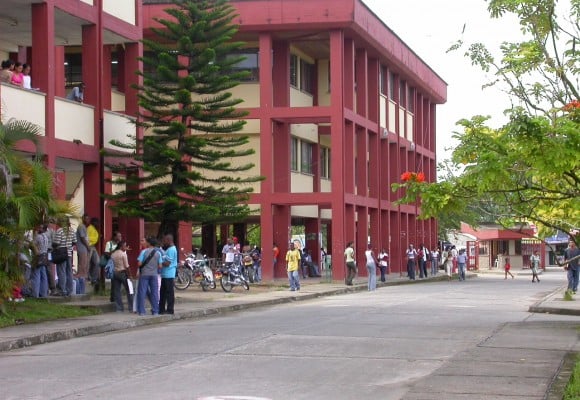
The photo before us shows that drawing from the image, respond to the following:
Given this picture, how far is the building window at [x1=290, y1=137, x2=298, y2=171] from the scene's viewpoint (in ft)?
151

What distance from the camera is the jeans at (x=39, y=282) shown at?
2112cm

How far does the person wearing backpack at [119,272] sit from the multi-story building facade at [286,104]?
3.21 m

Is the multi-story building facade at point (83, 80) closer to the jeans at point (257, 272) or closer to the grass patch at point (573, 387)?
the jeans at point (257, 272)

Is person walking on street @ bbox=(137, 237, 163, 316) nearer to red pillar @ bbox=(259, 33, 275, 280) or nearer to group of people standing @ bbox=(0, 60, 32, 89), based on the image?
group of people standing @ bbox=(0, 60, 32, 89)

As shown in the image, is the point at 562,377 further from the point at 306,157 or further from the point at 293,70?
the point at 306,157

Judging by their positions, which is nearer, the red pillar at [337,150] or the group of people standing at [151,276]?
the group of people standing at [151,276]

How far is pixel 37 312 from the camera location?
19531 mm

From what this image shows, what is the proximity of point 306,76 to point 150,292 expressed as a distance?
28.9 meters

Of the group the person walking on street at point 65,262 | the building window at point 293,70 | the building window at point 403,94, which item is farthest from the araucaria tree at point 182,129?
the building window at point 403,94

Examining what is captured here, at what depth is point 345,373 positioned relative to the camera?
466 inches

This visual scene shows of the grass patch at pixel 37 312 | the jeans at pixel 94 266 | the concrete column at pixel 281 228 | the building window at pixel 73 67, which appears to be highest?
the building window at pixel 73 67

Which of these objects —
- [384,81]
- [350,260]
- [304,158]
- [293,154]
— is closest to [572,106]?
[350,260]

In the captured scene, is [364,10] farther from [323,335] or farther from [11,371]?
[11,371]

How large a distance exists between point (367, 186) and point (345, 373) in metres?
38.6
